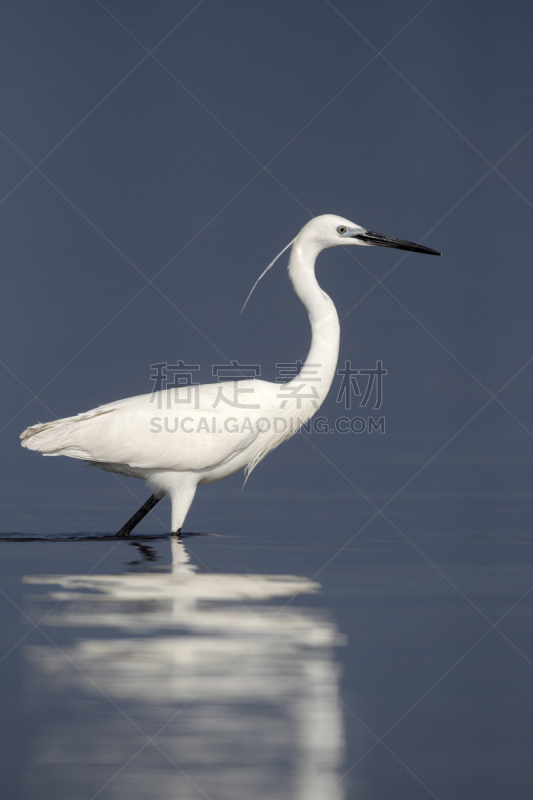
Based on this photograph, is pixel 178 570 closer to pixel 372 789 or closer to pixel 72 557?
pixel 72 557

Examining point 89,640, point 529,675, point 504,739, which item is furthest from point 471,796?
point 89,640

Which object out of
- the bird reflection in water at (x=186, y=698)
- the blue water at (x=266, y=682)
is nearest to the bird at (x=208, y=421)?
the blue water at (x=266, y=682)

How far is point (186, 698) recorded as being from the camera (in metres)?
3.94

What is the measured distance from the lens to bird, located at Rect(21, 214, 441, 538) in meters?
8.45

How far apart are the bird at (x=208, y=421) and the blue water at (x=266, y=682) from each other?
5.21 ft


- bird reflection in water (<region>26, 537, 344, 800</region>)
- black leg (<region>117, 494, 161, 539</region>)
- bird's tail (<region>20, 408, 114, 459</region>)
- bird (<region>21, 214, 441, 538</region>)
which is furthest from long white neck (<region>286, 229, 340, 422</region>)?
bird reflection in water (<region>26, 537, 344, 800</region>)

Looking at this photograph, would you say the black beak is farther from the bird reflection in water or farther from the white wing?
the bird reflection in water

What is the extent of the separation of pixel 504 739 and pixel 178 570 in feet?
11.7

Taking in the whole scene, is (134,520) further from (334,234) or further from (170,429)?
(334,234)

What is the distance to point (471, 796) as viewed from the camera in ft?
9.96

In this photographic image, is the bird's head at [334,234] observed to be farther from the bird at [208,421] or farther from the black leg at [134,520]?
the black leg at [134,520]

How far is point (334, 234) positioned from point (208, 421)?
199cm

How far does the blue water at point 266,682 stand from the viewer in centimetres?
317

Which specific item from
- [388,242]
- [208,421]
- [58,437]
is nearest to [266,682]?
[208,421]
